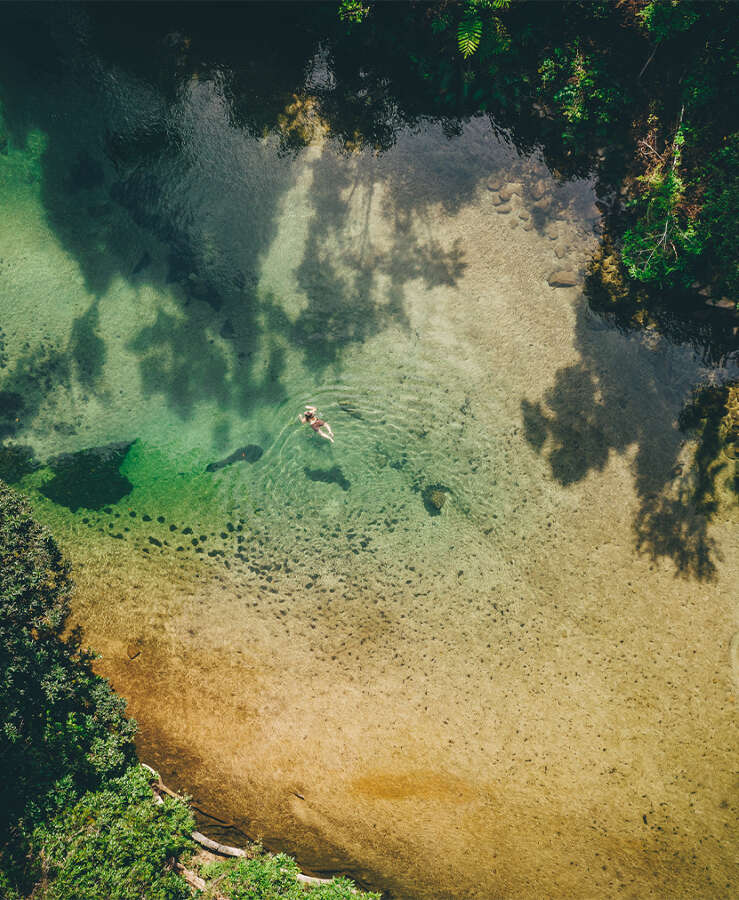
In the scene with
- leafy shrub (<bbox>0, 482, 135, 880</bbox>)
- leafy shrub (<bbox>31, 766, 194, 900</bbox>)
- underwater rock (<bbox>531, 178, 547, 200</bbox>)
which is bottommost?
leafy shrub (<bbox>31, 766, 194, 900</bbox>)

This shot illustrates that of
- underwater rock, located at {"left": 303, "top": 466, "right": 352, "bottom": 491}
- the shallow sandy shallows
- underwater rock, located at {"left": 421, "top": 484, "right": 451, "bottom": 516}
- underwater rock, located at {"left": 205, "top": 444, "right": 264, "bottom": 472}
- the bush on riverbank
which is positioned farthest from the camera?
underwater rock, located at {"left": 205, "top": 444, "right": 264, "bottom": 472}

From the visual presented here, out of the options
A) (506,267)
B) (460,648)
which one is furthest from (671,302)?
(460,648)

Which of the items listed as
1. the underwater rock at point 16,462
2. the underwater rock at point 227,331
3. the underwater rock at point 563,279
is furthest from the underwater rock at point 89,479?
the underwater rock at point 563,279

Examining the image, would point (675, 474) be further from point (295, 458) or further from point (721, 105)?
point (295, 458)

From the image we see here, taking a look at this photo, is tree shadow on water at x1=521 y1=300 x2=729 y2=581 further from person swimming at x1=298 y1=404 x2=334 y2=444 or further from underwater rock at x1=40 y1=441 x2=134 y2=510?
underwater rock at x1=40 y1=441 x2=134 y2=510

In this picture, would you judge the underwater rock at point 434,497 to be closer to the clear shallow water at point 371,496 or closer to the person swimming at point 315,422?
the clear shallow water at point 371,496

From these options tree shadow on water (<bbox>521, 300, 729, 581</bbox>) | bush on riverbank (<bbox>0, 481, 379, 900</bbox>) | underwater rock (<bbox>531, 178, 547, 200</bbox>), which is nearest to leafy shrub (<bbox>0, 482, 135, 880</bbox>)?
bush on riverbank (<bbox>0, 481, 379, 900</bbox>)
